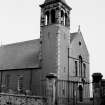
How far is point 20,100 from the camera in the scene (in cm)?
1678

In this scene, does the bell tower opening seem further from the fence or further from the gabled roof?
the fence

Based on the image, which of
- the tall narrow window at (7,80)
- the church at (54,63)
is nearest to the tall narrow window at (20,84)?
the church at (54,63)

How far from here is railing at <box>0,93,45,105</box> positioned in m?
15.5

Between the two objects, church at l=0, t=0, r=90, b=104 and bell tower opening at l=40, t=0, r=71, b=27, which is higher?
bell tower opening at l=40, t=0, r=71, b=27

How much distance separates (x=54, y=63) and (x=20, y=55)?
9666 mm

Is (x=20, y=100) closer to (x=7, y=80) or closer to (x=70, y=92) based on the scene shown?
(x=70, y=92)

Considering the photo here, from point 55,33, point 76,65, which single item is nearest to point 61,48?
point 55,33

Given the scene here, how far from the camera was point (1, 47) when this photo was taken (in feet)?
134

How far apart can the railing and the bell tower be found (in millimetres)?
9282

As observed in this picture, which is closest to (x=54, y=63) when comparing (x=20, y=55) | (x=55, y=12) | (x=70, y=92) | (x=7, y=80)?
(x=70, y=92)

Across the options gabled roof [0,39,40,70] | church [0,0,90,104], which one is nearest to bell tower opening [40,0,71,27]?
church [0,0,90,104]

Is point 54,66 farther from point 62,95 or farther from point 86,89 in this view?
point 86,89

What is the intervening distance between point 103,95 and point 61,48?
14634mm

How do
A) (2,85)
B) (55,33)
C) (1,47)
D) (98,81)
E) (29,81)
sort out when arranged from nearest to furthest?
(98,81)
(55,33)
(29,81)
(2,85)
(1,47)
